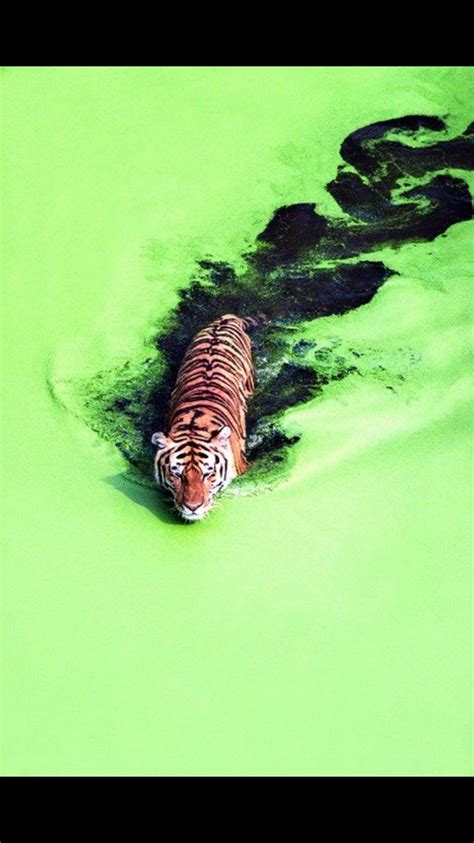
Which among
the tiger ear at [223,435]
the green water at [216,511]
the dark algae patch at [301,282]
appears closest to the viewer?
the green water at [216,511]

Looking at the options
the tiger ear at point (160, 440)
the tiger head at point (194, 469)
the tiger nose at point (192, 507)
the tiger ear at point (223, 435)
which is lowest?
the tiger nose at point (192, 507)

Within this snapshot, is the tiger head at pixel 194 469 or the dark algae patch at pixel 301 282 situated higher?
the dark algae patch at pixel 301 282

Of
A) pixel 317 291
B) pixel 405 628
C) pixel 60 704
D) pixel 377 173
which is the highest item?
pixel 377 173

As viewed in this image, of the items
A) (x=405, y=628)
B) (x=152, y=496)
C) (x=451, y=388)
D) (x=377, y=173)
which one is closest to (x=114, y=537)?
(x=152, y=496)

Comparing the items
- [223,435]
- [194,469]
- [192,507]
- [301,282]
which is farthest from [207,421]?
[301,282]

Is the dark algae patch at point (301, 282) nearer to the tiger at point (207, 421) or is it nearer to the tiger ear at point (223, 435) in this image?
the tiger at point (207, 421)

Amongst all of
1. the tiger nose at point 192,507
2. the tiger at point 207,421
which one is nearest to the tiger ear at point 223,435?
the tiger at point 207,421

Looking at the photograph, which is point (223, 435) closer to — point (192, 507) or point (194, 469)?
point (194, 469)

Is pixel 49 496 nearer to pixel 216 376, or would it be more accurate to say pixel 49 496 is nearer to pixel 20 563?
pixel 20 563
